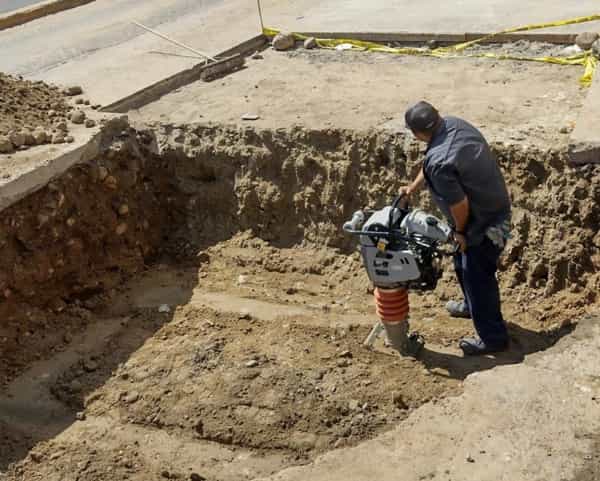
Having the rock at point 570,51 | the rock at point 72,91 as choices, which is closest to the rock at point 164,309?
the rock at point 72,91

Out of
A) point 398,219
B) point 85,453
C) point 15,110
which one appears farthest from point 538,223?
point 15,110

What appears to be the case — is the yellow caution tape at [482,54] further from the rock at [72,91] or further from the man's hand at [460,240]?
the man's hand at [460,240]

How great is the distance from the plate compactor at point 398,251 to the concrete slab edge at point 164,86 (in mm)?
3792

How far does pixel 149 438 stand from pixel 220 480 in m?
0.74

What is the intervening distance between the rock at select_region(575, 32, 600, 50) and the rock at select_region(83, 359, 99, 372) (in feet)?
19.9

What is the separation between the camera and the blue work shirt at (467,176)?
5695 millimetres

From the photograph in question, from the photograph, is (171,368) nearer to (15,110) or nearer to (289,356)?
(289,356)

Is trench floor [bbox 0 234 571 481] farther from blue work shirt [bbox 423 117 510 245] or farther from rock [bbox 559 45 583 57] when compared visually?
rock [bbox 559 45 583 57]

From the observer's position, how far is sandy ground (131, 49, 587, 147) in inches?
305

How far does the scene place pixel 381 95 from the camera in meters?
8.62

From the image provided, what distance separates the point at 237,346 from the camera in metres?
6.92

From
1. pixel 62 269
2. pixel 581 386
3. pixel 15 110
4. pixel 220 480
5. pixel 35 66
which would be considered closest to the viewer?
pixel 581 386

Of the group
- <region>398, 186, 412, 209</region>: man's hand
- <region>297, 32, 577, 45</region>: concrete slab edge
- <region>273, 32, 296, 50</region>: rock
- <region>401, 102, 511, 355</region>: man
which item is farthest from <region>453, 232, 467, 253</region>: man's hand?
<region>273, 32, 296, 50</region>: rock

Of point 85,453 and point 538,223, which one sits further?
point 538,223
